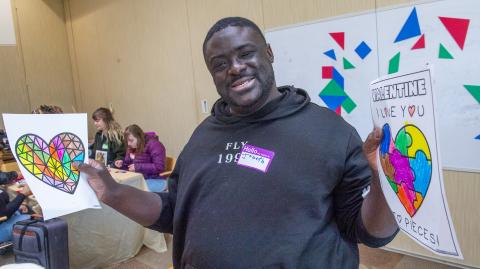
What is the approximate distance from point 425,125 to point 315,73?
2.61 metres

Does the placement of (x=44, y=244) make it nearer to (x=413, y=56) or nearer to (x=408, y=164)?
(x=408, y=164)

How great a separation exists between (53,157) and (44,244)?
31cm

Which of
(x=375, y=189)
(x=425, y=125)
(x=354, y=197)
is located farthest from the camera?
(x=354, y=197)

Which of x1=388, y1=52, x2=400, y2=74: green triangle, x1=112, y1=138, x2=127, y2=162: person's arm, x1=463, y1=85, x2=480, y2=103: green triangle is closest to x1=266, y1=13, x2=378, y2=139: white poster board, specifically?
A: x1=388, y1=52, x2=400, y2=74: green triangle

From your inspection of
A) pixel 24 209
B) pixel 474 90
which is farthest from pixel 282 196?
pixel 24 209

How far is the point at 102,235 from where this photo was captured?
281 centimetres

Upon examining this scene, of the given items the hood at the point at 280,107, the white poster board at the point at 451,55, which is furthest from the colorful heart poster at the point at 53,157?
the white poster board at the point at 451,55

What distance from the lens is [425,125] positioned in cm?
61

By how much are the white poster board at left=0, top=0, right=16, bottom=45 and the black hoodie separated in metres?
5.75

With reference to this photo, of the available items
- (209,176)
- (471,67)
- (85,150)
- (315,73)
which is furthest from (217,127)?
(315,73)

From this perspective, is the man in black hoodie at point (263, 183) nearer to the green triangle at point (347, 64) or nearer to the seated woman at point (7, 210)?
the green triangle at point (347, 64)

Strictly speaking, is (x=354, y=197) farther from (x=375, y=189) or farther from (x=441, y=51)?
(x=441, y=51)

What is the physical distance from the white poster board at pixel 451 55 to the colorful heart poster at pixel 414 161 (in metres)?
2.04

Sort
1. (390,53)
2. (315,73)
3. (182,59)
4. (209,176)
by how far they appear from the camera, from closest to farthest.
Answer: (209,176) < (390,53) < (315,73) < (182,59)
